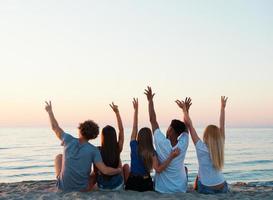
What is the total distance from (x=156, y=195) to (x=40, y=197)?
2.36m

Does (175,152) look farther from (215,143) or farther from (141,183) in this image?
(141,183)

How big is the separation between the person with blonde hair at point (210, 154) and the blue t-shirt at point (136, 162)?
1.17 metres

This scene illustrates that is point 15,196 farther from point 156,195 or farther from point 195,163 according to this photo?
point 195,163

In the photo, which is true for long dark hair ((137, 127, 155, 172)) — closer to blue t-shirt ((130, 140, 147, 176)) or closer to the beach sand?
blue t-shirt ((130, 140, 147, 176))

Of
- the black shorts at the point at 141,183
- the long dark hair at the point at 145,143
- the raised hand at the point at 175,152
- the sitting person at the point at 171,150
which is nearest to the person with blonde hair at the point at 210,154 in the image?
the sitting person at the point at 171,150

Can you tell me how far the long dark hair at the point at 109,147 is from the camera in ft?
30.8

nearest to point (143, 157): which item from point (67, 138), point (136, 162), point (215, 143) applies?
point (136, 162)

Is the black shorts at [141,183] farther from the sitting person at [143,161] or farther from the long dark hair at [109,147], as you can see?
the long dark hair at [109,147]

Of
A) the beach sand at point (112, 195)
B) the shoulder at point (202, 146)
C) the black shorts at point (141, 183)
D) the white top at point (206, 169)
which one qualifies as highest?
the shoulder at point (202, 146)

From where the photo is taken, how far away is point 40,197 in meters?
9.47

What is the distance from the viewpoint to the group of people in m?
9.30

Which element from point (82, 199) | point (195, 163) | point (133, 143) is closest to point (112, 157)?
point (133, 143)

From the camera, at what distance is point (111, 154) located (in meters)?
9.52

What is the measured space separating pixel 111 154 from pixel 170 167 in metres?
1.26
